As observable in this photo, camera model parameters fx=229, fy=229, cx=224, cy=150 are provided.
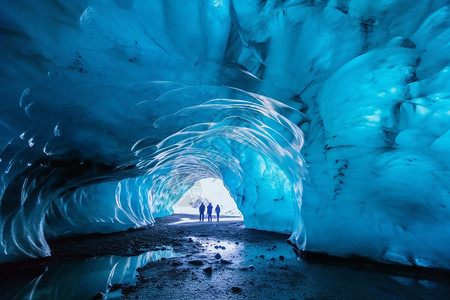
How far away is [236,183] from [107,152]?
9.53 meters

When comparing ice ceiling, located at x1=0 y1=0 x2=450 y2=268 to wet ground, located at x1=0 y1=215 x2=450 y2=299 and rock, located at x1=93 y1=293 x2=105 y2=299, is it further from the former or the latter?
rock, located at x1=93 y1=293 x2=105 y2=299

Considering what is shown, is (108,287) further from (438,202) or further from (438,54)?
(438,202)

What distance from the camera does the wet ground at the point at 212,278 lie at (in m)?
3.63

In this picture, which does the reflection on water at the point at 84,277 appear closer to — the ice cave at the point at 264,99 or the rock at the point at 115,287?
the rock at the point at 115,287

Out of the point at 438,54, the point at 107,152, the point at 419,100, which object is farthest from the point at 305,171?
the point at 107,152

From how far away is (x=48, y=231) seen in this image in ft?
31.1

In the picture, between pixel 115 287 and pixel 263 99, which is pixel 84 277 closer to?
pixel 115 287

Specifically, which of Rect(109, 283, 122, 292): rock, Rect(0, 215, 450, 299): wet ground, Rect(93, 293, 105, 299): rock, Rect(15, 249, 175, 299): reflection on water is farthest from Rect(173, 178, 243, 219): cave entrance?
Rect(93, 293, 105, 299): rock

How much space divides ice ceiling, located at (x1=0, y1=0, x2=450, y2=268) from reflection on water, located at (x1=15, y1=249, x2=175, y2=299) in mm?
1536

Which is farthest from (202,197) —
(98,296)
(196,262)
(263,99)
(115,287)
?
(98,296)

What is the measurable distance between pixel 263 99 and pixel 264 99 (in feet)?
0.09

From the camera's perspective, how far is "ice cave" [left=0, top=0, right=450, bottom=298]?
3.15m

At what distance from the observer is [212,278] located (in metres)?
4.41

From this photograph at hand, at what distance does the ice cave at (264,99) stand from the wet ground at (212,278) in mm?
810
